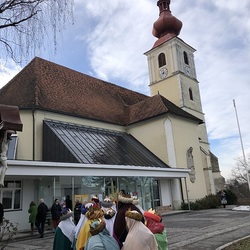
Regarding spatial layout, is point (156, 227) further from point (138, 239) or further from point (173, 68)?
point (173, 68)

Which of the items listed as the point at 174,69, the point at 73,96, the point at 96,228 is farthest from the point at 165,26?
the point at 96,228

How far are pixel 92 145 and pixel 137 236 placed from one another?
50.0 ft

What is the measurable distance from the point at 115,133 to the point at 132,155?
4059 millimetres

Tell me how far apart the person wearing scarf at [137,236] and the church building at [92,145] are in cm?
999

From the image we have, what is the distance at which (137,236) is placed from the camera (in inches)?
148

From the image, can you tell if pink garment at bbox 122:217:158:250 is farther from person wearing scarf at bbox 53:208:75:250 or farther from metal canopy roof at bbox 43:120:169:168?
metal canopy roof at bbox 43:120:169:168

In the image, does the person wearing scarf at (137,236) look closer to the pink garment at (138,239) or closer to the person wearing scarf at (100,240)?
the pink garment at (138,239)

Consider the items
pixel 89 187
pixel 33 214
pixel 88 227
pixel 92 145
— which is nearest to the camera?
pixel 88 227

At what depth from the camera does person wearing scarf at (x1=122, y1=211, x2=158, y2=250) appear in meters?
3.71

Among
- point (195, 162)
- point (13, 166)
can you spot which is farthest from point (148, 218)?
point (195, 162)

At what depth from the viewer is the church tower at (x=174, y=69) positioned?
3281cm

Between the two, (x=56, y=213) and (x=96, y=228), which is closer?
(x=96, y=228)

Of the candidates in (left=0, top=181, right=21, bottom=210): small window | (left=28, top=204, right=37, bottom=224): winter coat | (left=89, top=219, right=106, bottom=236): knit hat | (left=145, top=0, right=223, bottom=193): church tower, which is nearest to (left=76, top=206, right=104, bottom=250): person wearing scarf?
(left=89, top=219, right=106, bottom=236): knit hat

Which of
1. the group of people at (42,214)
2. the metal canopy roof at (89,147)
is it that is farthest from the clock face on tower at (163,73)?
the group of people at (42,214)
